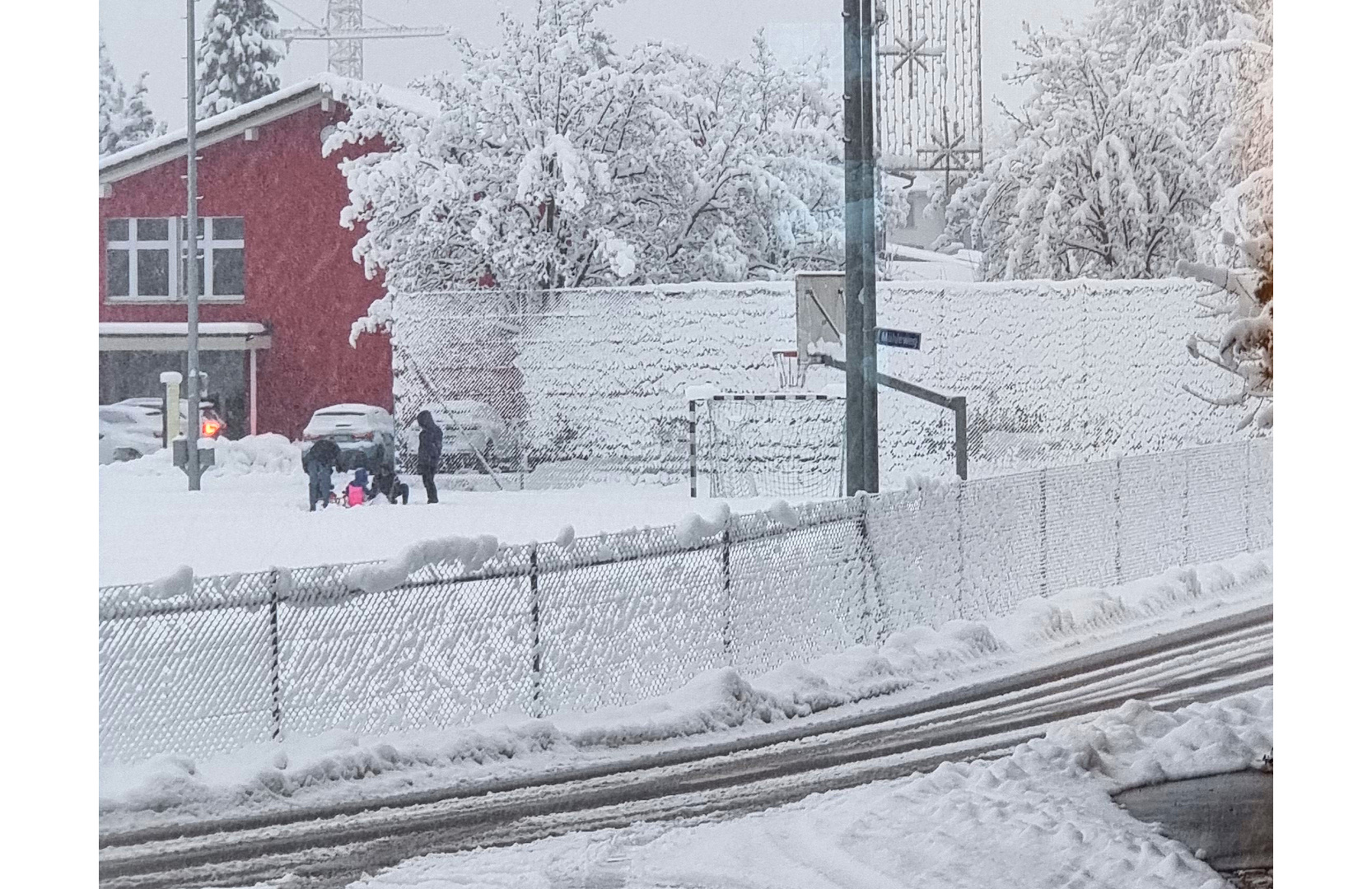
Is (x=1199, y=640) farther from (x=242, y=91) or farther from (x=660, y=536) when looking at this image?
(x=242, y=91)

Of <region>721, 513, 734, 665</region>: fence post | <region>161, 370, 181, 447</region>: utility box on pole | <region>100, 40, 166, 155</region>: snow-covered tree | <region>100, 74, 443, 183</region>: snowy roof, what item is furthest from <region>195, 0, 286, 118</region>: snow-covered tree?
<region>721, 513, 734, 665</region>: fence post

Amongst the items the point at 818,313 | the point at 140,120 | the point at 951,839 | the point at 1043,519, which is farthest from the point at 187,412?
the point at 1043,519

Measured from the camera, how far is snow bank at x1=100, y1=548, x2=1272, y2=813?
169 inches

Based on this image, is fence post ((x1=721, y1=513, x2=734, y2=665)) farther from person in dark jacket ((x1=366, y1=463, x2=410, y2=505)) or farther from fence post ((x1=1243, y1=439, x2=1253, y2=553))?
fence post ((x1=1243, y1=439, x2=1253, y2=553))

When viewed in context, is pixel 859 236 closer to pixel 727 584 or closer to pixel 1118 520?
pixel 727 584

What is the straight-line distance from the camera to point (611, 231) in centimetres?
478

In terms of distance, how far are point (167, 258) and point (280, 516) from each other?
0.78 meters

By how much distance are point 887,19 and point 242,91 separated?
1837mm

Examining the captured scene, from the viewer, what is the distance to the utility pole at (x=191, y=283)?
454 centimetres

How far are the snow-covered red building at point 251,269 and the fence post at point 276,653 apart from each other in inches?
18.2

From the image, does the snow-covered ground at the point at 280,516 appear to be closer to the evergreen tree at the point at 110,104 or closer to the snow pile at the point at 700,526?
the snow pile at the point at 700,526

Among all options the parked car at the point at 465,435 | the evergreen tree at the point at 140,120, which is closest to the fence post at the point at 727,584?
the parked car at the point at 465,435

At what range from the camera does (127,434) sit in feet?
14.8
